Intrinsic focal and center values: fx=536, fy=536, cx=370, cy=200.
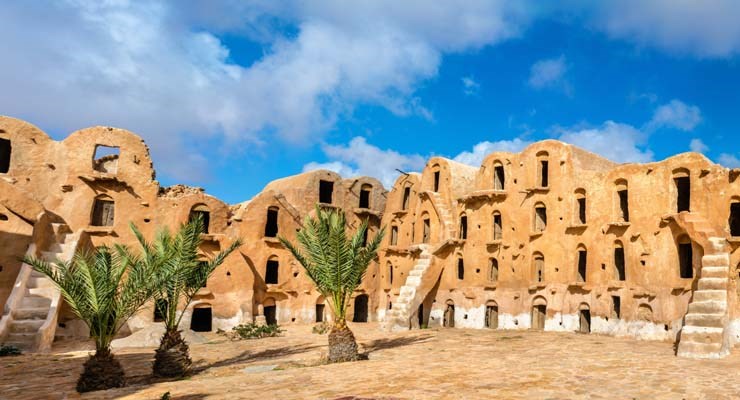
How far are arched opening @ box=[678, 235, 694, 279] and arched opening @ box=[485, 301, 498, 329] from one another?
1032 centimetres

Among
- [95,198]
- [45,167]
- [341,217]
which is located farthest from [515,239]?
[45,167]

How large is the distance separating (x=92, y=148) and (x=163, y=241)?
17.4 meters

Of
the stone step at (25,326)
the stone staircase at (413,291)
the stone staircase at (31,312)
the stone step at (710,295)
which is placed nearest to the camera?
the stone step at (710,295)

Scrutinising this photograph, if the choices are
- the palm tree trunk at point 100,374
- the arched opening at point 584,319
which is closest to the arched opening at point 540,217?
the arched opening at point 584,319

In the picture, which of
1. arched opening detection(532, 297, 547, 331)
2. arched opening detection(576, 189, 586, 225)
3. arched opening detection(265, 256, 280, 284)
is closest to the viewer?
arched opening detection(576, 189, 586, 225)

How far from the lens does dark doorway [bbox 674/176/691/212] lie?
1062 inches

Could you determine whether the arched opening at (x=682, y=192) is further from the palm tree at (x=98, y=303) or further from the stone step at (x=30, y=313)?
the stone step at (x=30, y=313)

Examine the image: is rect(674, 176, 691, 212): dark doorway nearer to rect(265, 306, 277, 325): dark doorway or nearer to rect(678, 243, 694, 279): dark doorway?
rect(678, 243, 694, 279): dark doorway

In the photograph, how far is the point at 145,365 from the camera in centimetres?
2058

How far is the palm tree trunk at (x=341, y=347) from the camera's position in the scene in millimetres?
19844

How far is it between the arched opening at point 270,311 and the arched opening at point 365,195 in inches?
407

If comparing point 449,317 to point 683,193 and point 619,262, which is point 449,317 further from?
point 683,193

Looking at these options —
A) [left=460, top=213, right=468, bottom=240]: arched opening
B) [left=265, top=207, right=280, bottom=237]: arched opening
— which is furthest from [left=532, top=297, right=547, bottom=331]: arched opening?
[left=265, top=207, right=280, bottom=237]: arched opening

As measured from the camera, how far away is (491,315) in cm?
3238
